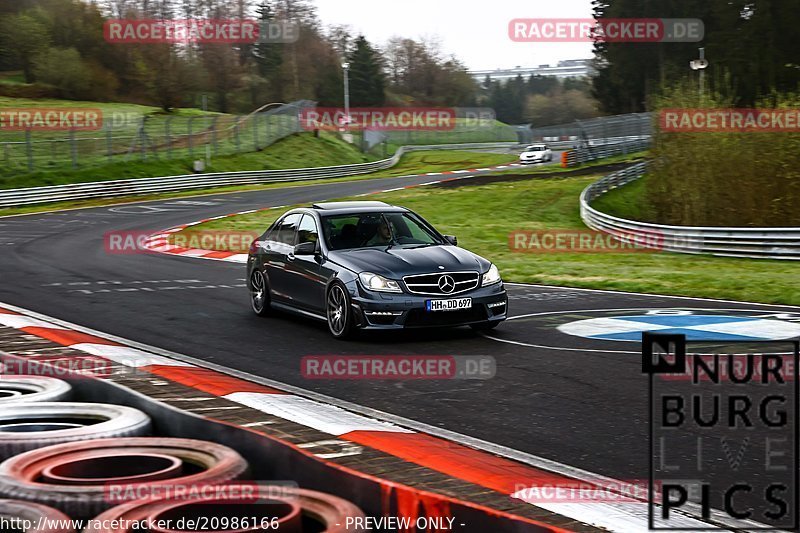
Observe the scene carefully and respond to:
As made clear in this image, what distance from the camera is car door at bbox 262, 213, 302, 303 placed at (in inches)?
504

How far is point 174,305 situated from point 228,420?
8075mm

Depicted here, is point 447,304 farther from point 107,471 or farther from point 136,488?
point 136,488

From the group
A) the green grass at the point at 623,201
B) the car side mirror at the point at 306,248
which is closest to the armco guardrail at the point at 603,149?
the green grass at the point at 623,201

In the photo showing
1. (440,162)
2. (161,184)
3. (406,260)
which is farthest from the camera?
(440,162)

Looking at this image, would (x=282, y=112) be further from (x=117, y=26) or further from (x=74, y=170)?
(x=117, y=26)

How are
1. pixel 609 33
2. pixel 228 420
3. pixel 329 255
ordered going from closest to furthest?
1. pixel 228 420
2. pixel 329 255
3. pixel 609 33

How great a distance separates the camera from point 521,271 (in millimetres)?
19875

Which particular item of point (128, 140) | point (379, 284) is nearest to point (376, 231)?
point (379, 284)

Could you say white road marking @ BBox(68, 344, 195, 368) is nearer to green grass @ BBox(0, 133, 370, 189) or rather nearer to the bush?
the bush

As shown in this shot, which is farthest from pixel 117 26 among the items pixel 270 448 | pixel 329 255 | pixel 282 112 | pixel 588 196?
pixel 270 448

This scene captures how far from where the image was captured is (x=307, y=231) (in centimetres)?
1267

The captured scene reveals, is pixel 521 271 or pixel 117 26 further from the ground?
pixel 117 26

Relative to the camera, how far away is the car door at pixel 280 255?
12.8 metres

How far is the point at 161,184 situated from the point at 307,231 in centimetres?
3839
